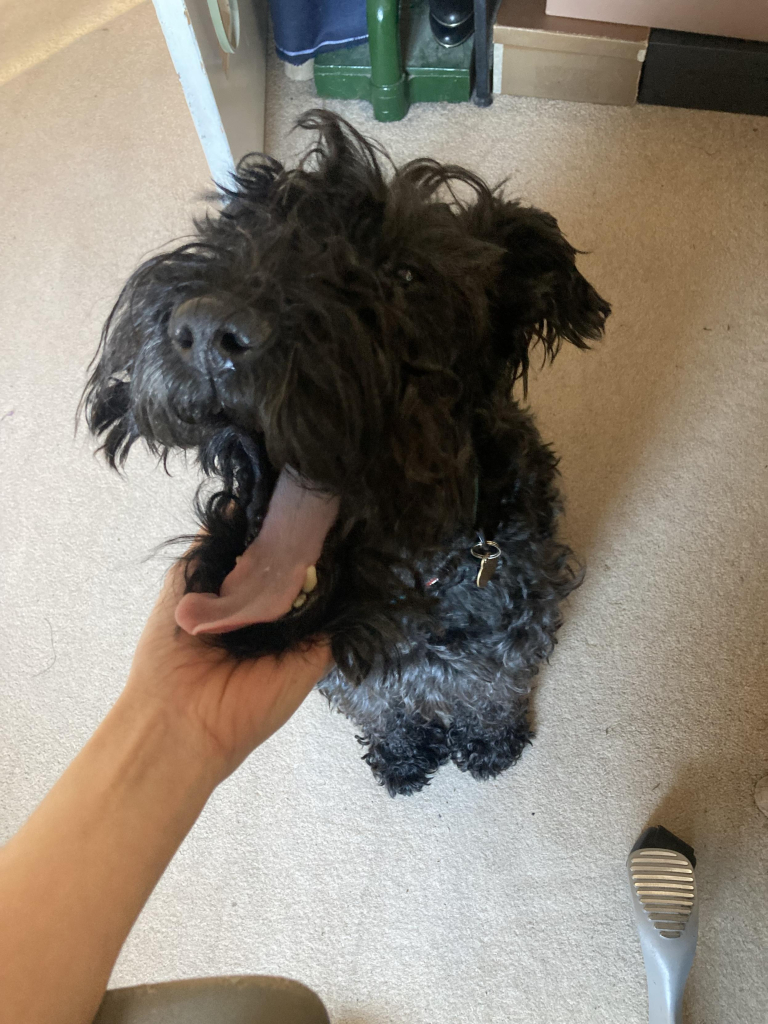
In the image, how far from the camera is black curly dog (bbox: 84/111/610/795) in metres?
0.69

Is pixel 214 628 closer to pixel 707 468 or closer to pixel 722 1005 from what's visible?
pixel 722 1005

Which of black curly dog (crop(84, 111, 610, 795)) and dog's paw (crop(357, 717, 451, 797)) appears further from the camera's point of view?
dog's paw (crop(357, 717, 451, 797))

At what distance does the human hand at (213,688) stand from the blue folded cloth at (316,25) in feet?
5.84

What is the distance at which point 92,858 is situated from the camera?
80 centimetres

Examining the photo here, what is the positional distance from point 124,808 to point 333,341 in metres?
0.57

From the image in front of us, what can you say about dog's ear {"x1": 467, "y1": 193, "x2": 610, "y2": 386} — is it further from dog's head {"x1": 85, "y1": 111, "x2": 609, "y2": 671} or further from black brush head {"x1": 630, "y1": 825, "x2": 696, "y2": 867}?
black brush head {"x1": 630, "y1": 825, "x2": 696, "y2": 867}

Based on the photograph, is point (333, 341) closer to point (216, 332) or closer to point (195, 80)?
point (216, 332)

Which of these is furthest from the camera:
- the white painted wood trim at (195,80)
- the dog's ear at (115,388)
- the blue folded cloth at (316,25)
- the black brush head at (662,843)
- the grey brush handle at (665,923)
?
the blue folded cloth at (316,25)

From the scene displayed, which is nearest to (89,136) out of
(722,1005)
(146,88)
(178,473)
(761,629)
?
A: (146,88)

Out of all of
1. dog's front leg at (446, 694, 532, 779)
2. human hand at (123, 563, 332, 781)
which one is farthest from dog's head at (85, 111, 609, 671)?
dog's front leg at (446, 694, 532, 779)

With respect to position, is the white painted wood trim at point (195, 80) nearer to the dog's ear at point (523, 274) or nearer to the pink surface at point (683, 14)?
the dog's ear at point (523, 274)

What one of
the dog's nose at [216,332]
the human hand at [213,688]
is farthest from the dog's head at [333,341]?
the human hand at [213,688]

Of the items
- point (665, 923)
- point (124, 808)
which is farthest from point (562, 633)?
point (124, 808)

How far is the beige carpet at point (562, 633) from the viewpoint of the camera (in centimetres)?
132
